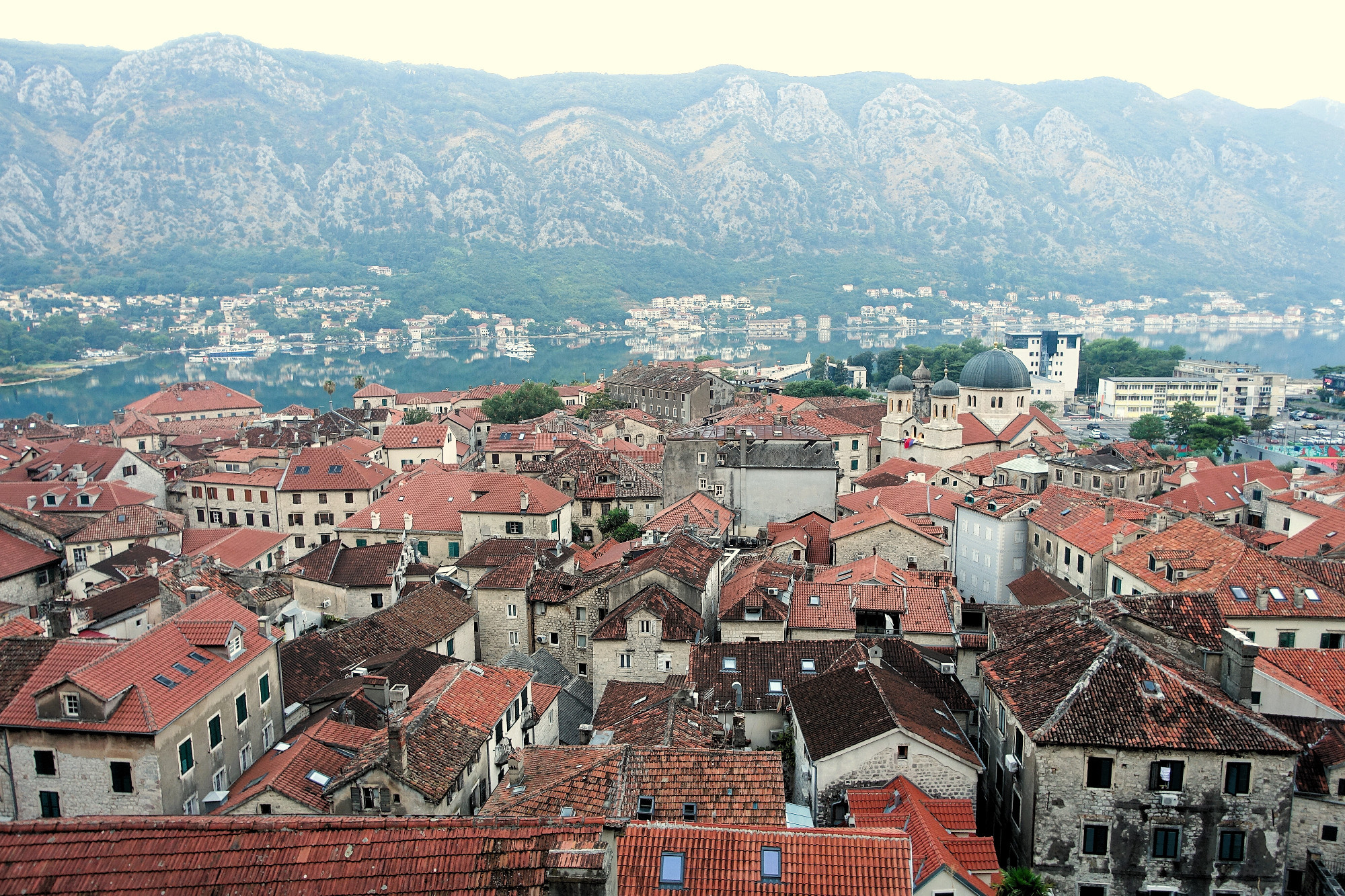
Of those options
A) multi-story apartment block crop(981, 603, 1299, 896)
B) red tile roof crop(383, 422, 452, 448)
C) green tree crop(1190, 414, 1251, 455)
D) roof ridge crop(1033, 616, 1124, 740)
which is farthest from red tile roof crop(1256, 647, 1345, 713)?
green tree crop(1190, 414, 1251, 455)

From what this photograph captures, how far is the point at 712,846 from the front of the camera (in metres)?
13.3

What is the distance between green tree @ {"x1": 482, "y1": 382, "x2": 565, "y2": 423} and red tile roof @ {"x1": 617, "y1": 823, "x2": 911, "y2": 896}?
91845mm

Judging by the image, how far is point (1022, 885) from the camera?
1822cm

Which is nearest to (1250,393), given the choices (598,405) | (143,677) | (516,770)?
(598,405)

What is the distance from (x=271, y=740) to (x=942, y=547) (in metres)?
31.7

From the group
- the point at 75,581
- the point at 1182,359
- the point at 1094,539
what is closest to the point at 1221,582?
the point at 1094,539

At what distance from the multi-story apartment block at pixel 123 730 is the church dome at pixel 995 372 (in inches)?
2999

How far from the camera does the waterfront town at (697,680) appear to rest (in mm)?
13844

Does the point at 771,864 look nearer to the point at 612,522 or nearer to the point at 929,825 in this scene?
the point at 929,825

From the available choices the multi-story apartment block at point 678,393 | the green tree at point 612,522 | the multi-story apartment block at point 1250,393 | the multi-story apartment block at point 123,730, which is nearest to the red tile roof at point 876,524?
the green tree at point 612,522

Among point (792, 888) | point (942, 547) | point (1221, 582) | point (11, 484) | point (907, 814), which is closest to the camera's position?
point (792, 888)

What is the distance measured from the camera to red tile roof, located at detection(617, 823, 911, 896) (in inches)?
509

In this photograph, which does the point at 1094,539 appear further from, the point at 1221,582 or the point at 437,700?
the point at 437,700

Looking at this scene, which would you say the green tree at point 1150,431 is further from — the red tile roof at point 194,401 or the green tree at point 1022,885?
the red tile roof at point 194,401
